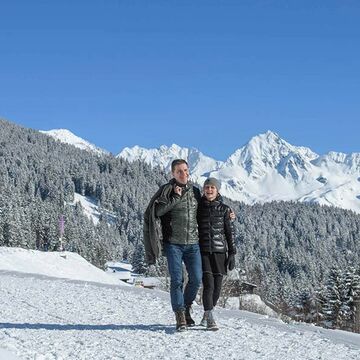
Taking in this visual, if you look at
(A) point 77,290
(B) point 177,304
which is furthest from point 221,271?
(A) point 77,290

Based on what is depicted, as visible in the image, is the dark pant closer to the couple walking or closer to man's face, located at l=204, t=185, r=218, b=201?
the couple walking

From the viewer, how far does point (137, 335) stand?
7.22 m

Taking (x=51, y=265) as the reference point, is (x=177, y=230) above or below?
above

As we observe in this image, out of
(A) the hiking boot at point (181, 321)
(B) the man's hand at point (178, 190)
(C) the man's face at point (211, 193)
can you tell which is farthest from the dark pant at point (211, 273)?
(B) the man's hand at point (178, 190)

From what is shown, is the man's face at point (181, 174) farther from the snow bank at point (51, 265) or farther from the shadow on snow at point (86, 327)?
the snow bank at point (51, 265)

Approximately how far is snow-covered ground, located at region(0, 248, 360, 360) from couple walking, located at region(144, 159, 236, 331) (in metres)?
0.53

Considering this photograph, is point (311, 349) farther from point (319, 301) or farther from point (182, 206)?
point (319, 301)

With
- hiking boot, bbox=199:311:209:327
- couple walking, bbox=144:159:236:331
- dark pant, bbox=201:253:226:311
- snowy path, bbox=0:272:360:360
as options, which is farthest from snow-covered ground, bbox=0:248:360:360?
couple walking, bbox=144:159:236:331

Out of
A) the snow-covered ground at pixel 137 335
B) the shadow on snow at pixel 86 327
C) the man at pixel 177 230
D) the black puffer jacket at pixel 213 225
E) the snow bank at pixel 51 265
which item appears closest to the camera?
the snow-covered ground at pixel 137 335

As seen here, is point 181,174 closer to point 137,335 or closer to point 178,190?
point 178,190

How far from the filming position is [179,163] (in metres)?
7.43

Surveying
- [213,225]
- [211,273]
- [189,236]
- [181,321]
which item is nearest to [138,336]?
[181,321]

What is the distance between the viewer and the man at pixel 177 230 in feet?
24.0

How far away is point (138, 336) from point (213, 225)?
1630mm
